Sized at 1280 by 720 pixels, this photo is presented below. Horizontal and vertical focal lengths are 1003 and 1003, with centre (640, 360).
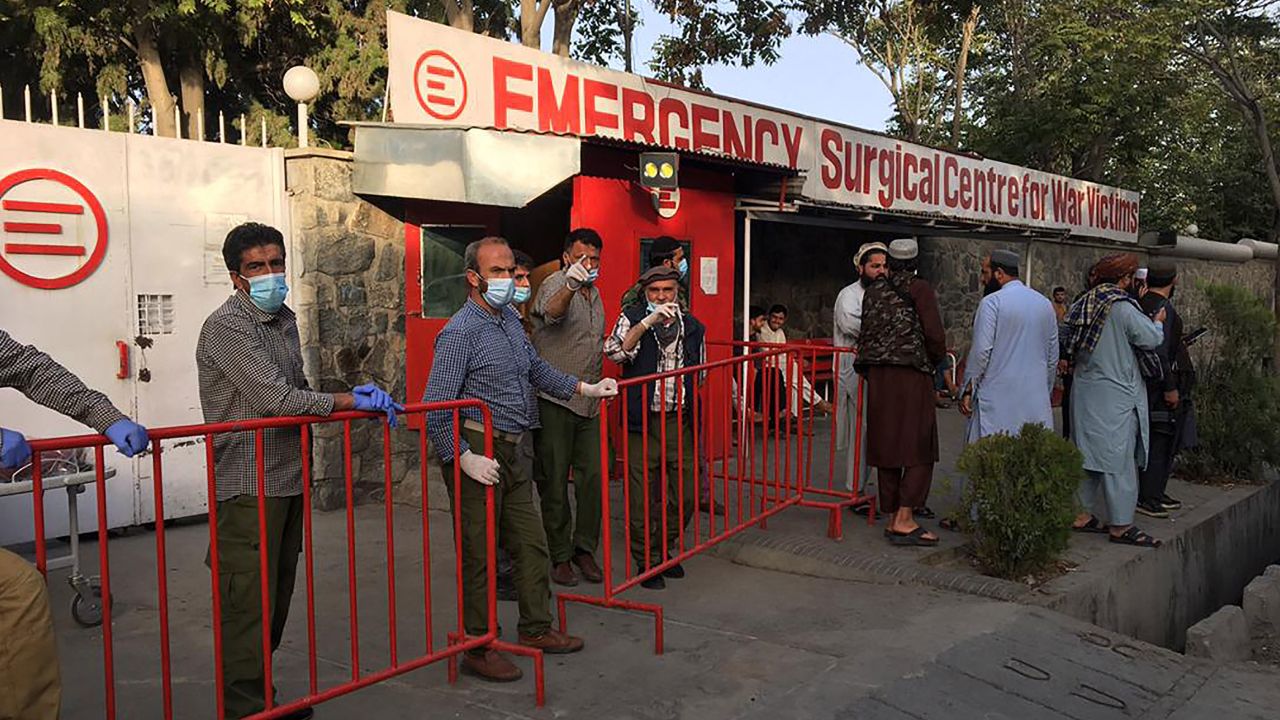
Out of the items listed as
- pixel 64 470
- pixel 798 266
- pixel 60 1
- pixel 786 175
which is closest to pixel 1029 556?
pixel 786 175

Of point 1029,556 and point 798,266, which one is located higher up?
point 798,266

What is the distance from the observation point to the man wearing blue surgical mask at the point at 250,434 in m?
3.20

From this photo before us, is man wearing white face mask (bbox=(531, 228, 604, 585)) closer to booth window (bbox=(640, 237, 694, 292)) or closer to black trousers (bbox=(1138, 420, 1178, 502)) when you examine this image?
booth window (bbox=(640, 237, 694, 292))

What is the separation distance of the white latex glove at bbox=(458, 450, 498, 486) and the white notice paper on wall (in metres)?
4.64

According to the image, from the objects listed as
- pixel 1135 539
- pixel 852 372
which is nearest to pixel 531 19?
pixel 852 372

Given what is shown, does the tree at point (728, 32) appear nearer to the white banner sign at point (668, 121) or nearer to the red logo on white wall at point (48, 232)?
the white banner sign at point (668, 121)

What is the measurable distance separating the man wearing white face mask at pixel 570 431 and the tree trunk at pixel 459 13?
32.4 feet

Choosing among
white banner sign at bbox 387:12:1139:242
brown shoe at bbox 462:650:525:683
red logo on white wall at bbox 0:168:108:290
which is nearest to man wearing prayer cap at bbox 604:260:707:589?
brown shoe at bbox 462:650:525:683

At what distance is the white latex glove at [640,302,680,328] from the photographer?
187 inches

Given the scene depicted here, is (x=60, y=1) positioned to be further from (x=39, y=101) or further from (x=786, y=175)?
(x=786, y=175)

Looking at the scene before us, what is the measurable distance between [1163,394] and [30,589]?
637 centimetres

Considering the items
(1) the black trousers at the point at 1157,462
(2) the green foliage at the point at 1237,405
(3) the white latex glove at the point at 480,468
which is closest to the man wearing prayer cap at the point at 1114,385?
(1) the black trousers at the point at 1157,462

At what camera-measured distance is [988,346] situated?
228 inches

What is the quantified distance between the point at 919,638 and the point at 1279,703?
1437mm
